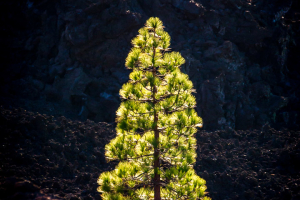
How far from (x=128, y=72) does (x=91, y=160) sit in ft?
20.5

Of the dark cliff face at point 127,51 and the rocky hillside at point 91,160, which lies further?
the dark cliff face at point 127,51

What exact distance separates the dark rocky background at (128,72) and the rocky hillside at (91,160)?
0.17ft

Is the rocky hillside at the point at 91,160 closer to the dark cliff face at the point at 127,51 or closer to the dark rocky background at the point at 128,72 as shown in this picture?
the dark rocky background at the point at 128,72

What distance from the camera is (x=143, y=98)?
210 inches

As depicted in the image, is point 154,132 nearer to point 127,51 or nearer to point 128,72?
point 128,72

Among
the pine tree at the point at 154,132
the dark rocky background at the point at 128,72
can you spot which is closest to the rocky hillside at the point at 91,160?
the dark rocky background at the point at 128,72

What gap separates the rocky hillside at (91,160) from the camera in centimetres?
817

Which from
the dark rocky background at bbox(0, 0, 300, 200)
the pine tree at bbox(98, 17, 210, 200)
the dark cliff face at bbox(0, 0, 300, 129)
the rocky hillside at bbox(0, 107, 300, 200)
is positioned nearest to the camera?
the pine tree at bbox(98, 17, 210, 200)

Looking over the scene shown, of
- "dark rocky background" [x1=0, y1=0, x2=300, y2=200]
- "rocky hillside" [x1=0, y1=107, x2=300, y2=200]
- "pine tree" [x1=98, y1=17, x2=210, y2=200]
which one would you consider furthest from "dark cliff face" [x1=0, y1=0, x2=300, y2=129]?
"pine tree" [x1=98, y1=17, x2=210, y2=200]

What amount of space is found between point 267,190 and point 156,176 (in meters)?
4.85

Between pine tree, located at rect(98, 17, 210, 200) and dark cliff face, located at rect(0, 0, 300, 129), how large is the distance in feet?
27.9

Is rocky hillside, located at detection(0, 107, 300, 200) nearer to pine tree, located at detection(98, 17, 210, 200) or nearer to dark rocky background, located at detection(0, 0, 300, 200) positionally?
dark rocky background, located at detection(0, 0, 300, 200)

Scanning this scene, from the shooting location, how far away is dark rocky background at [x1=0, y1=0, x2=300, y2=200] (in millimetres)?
10352

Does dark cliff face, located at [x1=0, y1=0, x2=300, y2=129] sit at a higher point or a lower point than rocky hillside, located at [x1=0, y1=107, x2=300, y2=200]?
higher
